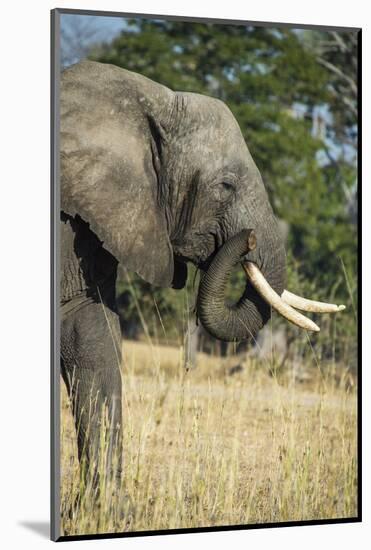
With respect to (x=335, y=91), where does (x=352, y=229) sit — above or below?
below

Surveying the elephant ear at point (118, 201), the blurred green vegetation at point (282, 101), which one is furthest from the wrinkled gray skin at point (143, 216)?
the blurred green vegetation at point (282, 101)

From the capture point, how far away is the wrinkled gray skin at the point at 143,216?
514 cm

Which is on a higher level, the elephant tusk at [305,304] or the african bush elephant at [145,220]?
the african bush elephant at [145,220]

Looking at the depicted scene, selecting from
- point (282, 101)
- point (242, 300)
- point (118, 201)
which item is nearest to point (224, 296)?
point (242, 300)

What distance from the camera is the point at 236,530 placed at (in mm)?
5438

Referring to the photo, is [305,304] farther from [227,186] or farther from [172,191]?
[172,191]

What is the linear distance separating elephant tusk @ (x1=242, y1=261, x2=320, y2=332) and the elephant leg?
0.64 metres

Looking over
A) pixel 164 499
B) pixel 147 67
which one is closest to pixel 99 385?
pixel 164 499

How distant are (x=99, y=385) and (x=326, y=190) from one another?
6.87 m

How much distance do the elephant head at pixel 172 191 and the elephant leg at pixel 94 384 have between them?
347 mm

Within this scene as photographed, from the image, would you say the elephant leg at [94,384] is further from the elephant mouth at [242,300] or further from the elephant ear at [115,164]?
the elephant mouth at [242,300]

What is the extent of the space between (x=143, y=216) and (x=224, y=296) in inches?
18.5

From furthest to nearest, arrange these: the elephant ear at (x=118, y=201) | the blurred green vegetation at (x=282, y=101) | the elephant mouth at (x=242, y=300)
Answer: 1. the blurred green vegetation at (x=282, y=101)
2. the elephant mouth at (x=242, y=300)
3. the elephant ear at (x=118, y=201)

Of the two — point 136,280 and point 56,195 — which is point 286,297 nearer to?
point 56,195
